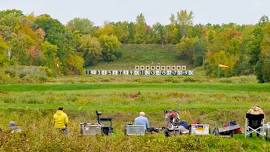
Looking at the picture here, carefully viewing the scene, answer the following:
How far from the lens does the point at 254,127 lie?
27.2m

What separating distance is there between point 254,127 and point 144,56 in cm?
11373

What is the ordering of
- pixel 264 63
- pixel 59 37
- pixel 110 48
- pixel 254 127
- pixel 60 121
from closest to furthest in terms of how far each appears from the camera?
pixel 254 127, pixel 60 121, pixel 264 63, pixel 59 37, pixel 110 48

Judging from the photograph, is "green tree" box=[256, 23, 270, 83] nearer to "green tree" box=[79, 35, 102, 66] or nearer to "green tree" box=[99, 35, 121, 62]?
"green tree" box=[79, 35, 102, 66]

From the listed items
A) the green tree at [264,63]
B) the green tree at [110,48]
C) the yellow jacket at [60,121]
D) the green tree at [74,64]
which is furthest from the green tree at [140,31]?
the yellow jacket at [60,121]

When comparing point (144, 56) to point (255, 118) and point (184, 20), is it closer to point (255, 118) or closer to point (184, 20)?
point (184, 20)

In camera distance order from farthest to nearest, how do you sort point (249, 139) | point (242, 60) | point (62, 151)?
point (242, 60)
point (249, 139)
point (62, 151)

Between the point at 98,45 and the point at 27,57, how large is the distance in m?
35.5

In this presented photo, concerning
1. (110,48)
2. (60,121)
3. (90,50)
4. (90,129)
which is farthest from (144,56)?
(90,129)

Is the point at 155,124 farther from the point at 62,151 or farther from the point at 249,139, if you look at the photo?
the point at 62,151

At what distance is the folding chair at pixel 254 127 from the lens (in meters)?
26.8

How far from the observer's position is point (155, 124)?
35625mm

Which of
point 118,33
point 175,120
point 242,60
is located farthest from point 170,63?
point 175,120

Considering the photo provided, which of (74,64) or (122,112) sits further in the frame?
(74,64)

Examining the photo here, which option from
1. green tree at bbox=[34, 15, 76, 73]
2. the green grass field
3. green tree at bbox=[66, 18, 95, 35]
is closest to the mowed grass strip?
the green grass field
